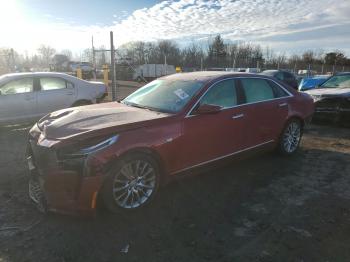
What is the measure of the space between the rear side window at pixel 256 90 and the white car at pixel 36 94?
5330 millimetres

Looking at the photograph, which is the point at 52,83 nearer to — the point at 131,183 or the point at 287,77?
the point at 131,183

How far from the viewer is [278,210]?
13.1 ft

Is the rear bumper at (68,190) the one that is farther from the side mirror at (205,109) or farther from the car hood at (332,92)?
the car hood at (332,92)

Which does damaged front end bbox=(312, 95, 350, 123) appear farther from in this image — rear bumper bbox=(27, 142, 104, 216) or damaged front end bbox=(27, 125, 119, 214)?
rear bumper bbox=(27, 142, 104, 216)

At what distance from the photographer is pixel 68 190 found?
3.40 meters

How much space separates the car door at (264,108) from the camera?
5199 mm

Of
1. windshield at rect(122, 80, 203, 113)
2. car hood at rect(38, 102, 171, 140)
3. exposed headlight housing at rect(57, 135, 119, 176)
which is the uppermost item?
windshield at rect(122, 80, 203, 113)

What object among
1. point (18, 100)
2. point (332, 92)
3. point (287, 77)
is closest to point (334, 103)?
point (332, 92)

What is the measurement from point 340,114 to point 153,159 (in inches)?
271

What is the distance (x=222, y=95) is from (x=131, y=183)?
6.61 feet

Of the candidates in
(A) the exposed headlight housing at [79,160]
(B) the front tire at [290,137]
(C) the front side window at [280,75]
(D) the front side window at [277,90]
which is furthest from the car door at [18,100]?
(C) the front side window at [280,75]

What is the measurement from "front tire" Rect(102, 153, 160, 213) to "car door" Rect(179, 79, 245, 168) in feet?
1.70

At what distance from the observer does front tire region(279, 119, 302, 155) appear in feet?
19.5

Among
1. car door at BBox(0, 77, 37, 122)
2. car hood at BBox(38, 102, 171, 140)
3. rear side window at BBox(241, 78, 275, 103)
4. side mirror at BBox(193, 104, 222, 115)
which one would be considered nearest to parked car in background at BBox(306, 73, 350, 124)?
rear side window at BBox(241, 78, 275, 103)
